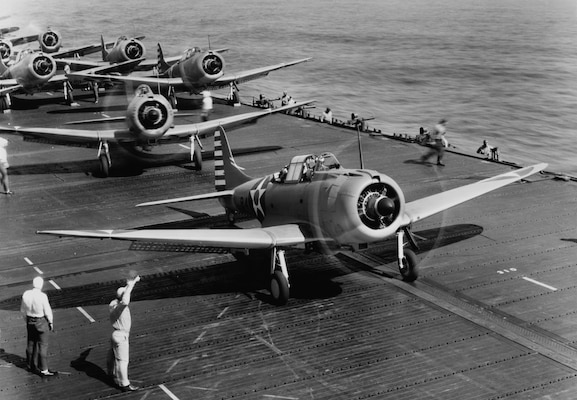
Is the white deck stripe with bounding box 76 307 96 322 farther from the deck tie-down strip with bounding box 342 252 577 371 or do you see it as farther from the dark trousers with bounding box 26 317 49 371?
the deck tie-down strip with bounding box 342 252 577 371

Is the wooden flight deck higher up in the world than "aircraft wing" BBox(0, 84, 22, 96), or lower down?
lower down

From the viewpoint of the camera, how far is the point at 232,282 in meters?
15.4

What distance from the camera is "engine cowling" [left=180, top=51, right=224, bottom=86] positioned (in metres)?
37.8

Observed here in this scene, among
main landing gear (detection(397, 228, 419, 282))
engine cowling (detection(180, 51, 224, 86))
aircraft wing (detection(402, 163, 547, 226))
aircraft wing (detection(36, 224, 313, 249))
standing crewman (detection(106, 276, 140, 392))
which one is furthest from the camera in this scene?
engine cowling (detection(180, 51, 224, 86))

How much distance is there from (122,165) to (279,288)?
15.2 metres

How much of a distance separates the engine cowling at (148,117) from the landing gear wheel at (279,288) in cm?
1332

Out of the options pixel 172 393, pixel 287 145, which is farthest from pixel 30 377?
pixel 287 145

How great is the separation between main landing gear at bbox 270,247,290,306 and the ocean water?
115 ft

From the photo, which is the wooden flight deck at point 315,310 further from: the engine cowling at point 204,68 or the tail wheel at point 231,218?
the engine cowling at point 204,68

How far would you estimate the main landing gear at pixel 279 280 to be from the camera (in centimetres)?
1399

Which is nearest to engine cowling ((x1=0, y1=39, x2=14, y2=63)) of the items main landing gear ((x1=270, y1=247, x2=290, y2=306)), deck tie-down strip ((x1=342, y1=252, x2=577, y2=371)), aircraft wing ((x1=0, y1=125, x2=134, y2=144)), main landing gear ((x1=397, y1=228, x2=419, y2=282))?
aircraft wing ((x1=0, y1=125, x2=134, y2=144))

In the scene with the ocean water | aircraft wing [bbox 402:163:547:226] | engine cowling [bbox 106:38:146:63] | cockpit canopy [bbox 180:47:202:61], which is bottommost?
the ocean water

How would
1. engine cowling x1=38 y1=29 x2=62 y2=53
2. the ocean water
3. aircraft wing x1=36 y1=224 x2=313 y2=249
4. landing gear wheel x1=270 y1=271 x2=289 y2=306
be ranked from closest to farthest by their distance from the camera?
aircraft wing x1=36 y1=224 x2=313 y2=249, landing gear wheel x1=270 y1=271 x2=289 y2=306, the ocean water, engine cowling x1=38 y1=29 x2=62 y2=53

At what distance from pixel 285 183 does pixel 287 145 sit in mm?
14463
